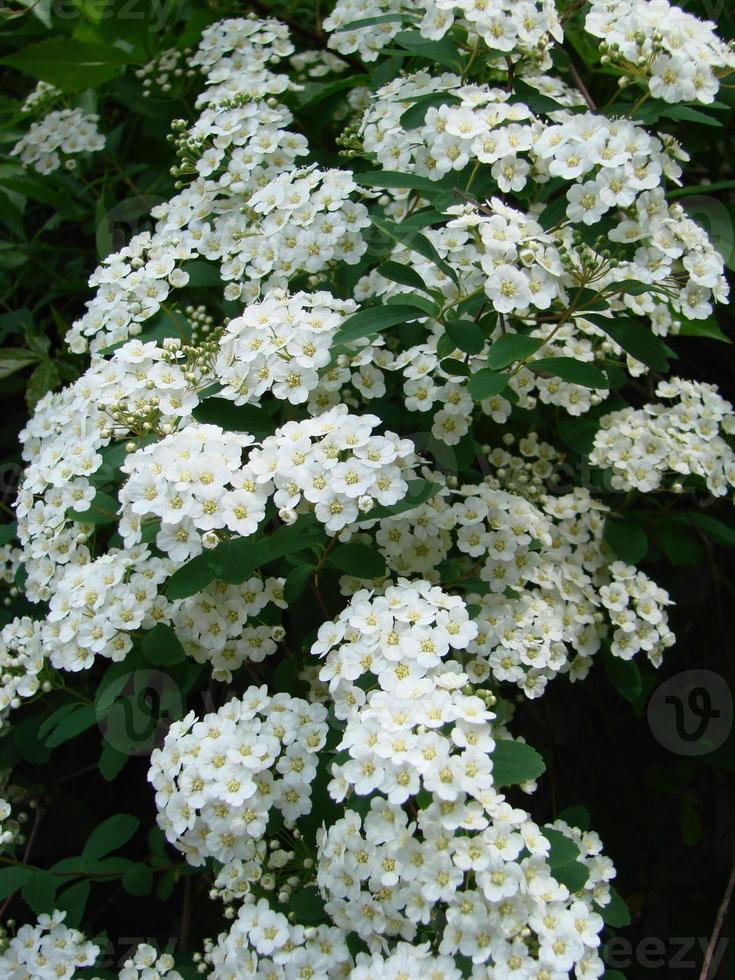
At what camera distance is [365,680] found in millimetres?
1938

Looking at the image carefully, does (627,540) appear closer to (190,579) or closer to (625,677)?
(625,677)

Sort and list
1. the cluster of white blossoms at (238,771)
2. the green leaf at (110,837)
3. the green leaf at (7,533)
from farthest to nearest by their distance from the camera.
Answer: the green leaf at (7,533) < the green leaf at (110,837) < the cluster of white blossoms at (238,771)

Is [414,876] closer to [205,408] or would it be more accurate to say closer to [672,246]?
[205,408]

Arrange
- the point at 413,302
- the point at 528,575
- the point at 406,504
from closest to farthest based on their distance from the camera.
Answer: the point at 406,504
the point at 413,302
the point at 528,575

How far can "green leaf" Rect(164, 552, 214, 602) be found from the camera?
1.98 meters

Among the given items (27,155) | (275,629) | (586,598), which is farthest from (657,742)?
(27,155)

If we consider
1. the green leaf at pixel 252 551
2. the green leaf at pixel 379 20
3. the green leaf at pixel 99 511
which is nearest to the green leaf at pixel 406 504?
the green leaf at pixel 252 551

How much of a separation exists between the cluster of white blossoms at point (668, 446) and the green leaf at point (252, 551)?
0.92 metres

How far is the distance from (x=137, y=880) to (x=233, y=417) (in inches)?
46.2

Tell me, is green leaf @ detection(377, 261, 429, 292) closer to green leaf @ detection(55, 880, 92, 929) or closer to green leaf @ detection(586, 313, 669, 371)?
green leaf @ detection(586, 313, 669, 371)

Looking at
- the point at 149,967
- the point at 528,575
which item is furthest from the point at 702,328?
the point at 149,967

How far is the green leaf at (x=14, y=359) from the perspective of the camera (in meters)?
3.13

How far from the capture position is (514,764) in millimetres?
1795

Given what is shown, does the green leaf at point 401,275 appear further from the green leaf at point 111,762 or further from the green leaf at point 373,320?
the green leaf at point 111,762
